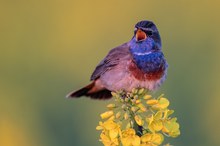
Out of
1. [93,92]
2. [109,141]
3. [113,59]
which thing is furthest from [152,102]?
[93,92]

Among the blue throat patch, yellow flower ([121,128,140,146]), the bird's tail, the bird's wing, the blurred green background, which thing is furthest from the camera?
the blurred green background

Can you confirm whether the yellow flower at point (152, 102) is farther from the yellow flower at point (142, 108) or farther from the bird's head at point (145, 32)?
the bird's head at point (145, 32)

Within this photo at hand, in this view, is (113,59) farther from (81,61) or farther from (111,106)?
(81,61)

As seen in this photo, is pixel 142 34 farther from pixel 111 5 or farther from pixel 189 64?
pixel 111 5

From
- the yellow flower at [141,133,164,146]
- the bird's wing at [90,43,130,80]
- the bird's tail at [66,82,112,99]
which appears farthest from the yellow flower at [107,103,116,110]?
the bird's tail at [66,82,112,99]

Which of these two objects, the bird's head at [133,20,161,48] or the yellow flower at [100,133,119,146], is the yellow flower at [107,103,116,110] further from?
the bird's head at [133,20,161,48]

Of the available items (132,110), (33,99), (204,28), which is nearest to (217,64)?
(204,28)

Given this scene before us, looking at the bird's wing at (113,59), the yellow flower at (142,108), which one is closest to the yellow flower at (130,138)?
the yellow flower at (142,108)
